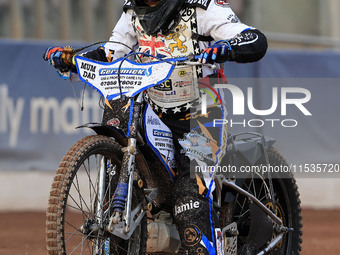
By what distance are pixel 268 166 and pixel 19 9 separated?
8455 mm

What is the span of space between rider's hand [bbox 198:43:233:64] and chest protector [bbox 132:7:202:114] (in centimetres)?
50

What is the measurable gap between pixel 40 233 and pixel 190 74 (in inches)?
165

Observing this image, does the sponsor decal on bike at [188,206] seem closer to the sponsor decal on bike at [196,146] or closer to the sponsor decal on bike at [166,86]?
the sponsor decal on bike at [196,146]

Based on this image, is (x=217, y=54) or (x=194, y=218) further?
(x=194, y=218)

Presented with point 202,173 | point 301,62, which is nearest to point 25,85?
point 301,62

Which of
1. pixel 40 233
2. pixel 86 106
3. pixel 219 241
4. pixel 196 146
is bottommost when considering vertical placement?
pixel 40 233

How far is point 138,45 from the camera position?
5.82m

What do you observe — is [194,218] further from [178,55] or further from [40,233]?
[40,233]

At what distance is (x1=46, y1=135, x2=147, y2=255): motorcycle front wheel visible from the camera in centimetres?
455

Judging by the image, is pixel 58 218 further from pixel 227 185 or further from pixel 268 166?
pixel 268 166

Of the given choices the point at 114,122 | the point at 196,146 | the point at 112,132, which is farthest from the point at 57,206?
the point at 196,146

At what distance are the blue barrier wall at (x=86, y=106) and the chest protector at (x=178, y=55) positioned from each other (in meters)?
4.26

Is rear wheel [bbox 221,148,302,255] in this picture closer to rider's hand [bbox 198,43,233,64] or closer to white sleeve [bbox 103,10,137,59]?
white sleeve [bbox 103,10,137,59]

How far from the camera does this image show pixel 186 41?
5.48m
